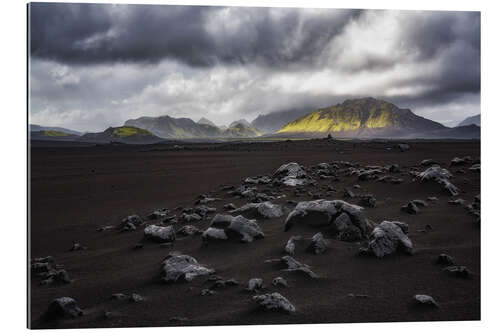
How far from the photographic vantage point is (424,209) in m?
6.36

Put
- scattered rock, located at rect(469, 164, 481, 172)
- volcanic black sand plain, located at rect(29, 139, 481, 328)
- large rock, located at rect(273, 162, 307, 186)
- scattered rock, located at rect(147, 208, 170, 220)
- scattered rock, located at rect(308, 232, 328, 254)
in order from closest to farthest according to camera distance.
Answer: volcanic black sand plain, located at rect(29, 139, 481, 328) < scattered rock, located at rect(308, 232, 328, 254) < scattered rock, located at rect(469, 164, 481, 172) < scattered rock, located at rect(147, 208, 170, 220) < large rock, located at rect(273, 162, 307, 186)

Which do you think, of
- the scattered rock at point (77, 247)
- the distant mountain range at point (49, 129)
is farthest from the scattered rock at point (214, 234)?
the distant mountain range at point (49, 129)

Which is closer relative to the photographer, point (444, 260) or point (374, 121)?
point (444, 260)

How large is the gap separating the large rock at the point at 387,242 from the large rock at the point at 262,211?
1888 millimetres

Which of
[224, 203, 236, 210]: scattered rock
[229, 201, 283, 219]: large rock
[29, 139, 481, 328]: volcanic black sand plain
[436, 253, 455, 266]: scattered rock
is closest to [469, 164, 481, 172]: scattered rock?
[29, 139, 481, 328]: volcanic black sand plain

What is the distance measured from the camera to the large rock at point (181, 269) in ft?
15.1

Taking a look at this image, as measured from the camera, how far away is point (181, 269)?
15.3 feet

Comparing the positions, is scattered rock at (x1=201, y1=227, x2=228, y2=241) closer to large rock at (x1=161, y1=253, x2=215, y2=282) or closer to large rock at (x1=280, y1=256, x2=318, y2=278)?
large rock at (x1=161, y1=253, x2=215, y2=282)

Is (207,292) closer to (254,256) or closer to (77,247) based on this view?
(254,256)

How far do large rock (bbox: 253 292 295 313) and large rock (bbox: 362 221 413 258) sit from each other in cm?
139

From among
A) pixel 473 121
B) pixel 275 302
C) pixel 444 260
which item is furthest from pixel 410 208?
pixel 275 302

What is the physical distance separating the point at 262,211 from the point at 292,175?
8.46 ft

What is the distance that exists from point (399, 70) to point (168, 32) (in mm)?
4649

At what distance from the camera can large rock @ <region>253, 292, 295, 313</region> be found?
14.3ft
